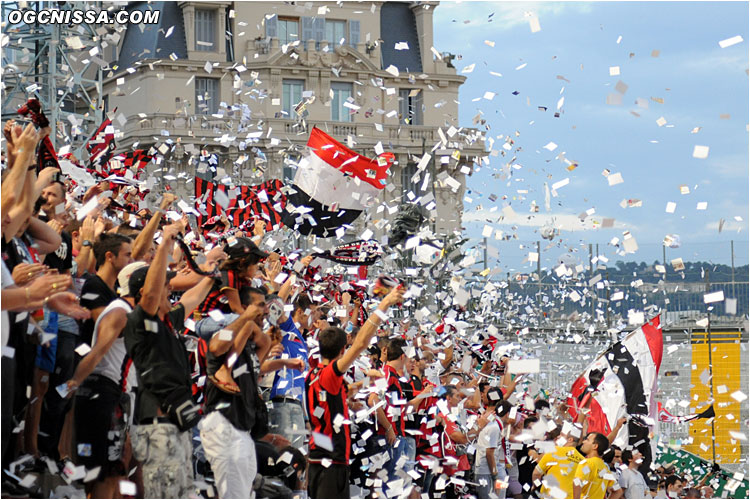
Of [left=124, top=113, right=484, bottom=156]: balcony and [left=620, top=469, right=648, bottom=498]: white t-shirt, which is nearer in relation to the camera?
[left=620, top=469, right=648, bottom=498]: white t-shirt

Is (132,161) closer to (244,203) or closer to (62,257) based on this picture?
(244,203)

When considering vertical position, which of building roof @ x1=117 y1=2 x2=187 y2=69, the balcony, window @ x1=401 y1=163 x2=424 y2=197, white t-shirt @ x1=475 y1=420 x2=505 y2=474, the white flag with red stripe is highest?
building roof @ x1=117 y1=2 x2=187 y2=69

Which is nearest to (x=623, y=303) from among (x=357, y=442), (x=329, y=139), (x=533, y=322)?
(x=533, y=322)

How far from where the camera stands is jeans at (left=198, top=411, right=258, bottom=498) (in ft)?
21.0

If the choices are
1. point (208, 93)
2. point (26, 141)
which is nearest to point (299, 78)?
point (208, 93)

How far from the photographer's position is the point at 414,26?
43.5m

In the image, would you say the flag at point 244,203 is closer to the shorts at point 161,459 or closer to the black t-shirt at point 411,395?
the black t-shirt at point 411,395

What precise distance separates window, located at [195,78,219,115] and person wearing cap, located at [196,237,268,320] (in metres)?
33.3

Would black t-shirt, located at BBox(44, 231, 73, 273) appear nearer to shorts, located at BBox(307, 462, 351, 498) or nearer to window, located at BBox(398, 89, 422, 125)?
shorts, located at BBox(307, 462, 351, 498)

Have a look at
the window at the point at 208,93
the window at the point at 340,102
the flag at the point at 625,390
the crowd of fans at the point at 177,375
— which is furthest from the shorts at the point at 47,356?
the window at the point at 340,102

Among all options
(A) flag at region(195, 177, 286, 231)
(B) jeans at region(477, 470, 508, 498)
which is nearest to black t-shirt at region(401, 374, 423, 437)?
(B) jeans at region(477, 470, 508, 498)

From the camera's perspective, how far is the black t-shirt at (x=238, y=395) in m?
6.48

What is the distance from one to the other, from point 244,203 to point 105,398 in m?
8.00

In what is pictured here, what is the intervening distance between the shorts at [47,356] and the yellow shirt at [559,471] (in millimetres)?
4118
